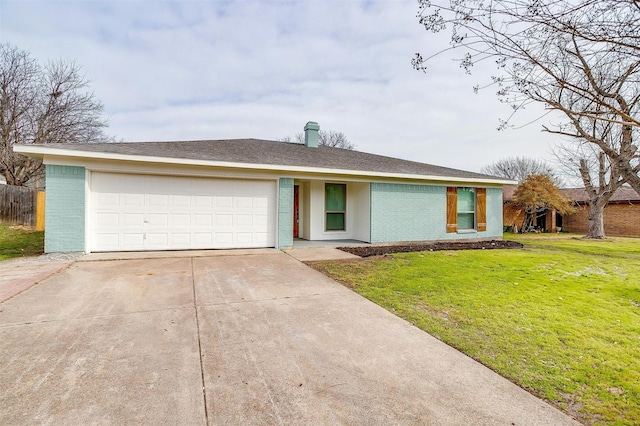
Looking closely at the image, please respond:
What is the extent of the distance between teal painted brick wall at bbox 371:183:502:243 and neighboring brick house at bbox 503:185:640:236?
29.0ft

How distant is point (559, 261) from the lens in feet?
26.3

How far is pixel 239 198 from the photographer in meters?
8.97

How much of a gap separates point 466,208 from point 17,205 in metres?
17.6

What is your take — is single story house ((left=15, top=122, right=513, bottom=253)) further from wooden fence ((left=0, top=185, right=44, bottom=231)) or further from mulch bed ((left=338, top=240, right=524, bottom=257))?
wooden fence ((left=0, top=185, right=44, bottom=231))

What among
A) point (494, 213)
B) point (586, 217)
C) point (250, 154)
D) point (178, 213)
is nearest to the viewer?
point (178, 213)

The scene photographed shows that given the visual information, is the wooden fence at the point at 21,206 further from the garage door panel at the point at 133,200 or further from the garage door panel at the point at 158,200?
the garage door panel at the point at 158,200

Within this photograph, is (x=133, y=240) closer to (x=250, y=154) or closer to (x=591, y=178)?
(x=250, y=154)

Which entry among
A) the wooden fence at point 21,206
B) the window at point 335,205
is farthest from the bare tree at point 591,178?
the wooden fence at point 21,206

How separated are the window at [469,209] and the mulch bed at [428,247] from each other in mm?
753

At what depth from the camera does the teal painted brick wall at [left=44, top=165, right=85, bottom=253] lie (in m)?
7.11

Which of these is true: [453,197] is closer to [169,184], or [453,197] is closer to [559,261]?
[559,261]

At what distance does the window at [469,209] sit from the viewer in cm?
1179

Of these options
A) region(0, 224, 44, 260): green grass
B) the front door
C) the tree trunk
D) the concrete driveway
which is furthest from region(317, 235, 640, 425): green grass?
the tree trunk

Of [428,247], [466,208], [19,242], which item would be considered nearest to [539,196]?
[466,208]
